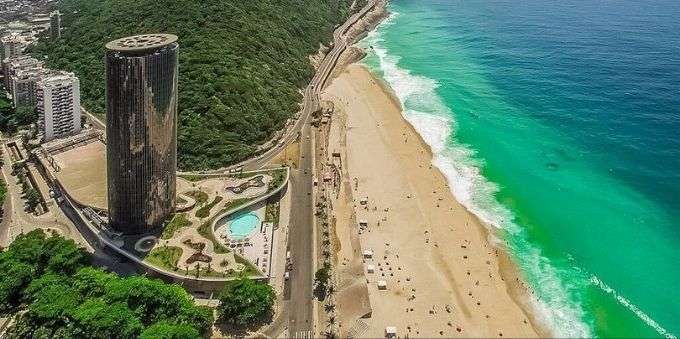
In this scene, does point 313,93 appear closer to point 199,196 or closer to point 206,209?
point 199,196

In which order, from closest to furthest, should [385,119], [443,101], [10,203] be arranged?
1. [10,203]
2. [385,119]
3. [443,101]

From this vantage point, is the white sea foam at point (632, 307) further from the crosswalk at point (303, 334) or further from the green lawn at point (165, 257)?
the green lawn at point (165, 257)

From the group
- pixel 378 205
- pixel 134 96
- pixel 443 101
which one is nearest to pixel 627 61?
pixel 443 101

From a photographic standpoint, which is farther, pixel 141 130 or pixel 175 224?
pixel 175 224

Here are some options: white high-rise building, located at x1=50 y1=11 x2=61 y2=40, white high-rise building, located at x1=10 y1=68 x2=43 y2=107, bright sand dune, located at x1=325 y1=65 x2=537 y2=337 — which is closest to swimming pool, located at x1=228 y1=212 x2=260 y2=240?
bright sand dune, located at x1=325 y1=65 x2=537 y2=337

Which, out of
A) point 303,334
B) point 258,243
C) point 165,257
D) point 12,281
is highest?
point 258,243

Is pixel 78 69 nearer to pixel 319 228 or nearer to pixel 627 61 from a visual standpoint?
pixel 319 228

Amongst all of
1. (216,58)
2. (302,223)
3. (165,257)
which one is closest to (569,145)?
(302,223)
